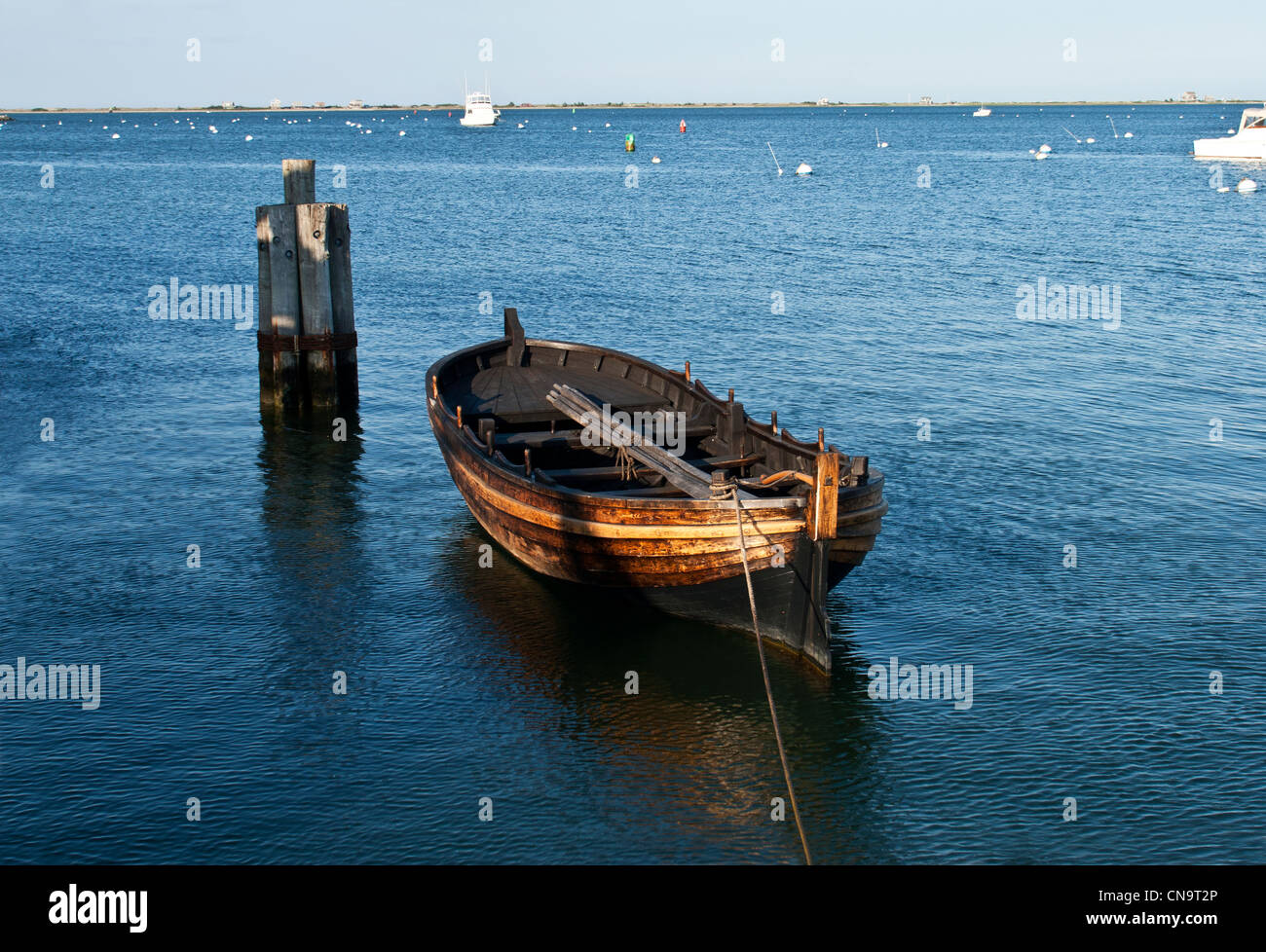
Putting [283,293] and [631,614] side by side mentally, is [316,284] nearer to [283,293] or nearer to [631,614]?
[283,293]

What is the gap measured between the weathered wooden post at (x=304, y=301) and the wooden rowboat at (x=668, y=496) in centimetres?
532

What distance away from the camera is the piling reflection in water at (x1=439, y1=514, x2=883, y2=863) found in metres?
13.6

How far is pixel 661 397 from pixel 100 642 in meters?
10.7

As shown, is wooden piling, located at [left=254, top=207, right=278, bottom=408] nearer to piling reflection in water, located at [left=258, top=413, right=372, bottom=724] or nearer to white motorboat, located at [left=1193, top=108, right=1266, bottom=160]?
piling reflection in water, located at [left=258, top=413, right=372, bottom=724]

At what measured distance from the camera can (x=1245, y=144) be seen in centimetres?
11325

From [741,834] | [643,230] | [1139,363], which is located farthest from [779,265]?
[741,834]

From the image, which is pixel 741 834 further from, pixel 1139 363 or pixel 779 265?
pixel 779 265

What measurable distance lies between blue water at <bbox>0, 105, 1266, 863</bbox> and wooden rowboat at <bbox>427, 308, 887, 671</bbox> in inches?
34.9

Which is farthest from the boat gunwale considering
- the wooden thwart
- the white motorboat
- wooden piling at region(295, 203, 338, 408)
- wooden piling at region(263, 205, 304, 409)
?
the white motorboat

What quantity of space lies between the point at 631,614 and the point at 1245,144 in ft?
375

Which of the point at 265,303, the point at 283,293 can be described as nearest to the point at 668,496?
the point at 283,293

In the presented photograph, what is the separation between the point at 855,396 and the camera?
31.7 meters

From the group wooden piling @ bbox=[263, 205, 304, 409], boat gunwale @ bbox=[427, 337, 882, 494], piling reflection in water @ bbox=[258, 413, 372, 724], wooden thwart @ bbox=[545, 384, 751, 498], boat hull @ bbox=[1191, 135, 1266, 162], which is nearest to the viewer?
Answer: boat gunwale @ bbox=[427, 337, 882, 494]

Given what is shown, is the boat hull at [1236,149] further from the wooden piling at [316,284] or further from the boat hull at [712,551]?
the boat hull at [712,551]
